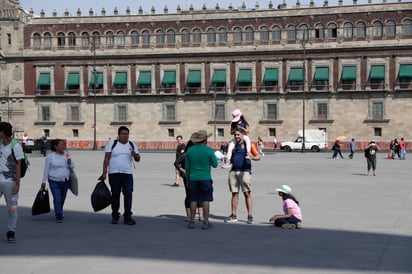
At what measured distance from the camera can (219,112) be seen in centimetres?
6450

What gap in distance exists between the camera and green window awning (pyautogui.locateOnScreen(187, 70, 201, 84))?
2544 inches

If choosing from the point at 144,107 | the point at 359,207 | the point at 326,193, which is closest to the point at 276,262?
the point at 359,207

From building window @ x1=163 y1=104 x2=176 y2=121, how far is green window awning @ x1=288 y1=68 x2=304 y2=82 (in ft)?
39.0

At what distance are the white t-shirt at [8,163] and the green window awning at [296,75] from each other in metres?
53.4

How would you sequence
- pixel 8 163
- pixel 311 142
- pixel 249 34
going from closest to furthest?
pixel 8 163 → pixel 311 142 → pixel 249 34

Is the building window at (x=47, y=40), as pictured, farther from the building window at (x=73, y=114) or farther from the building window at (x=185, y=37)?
the building window at (x=185, y=37)

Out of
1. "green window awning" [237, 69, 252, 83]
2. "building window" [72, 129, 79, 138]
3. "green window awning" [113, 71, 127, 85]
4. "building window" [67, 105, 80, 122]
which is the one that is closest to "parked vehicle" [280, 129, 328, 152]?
"green window awning" [237, 69, 252, 83]

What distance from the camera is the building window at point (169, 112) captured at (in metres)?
65.4

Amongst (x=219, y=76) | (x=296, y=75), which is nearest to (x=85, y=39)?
(x=219, y=76)

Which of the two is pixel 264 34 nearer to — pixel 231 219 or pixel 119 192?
pixel 231 219

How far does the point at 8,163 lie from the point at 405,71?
54.6m

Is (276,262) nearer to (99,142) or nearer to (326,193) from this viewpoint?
(326,193)

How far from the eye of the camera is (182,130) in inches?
2569

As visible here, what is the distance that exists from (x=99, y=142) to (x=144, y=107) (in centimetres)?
584
